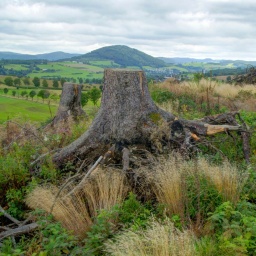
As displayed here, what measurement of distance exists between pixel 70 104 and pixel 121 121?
362 centimetres

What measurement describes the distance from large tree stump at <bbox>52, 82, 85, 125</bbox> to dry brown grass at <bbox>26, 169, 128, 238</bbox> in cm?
432

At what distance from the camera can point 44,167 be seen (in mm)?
5754

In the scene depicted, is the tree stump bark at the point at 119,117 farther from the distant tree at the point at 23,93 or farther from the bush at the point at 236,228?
the distant tree at the point at 23,93

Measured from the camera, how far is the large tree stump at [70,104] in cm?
937

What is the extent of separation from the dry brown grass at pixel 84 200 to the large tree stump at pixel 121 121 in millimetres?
1030

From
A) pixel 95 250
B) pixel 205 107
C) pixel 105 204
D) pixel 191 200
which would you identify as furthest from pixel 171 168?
pixel 205 107

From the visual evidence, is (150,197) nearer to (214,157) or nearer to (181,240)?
(214,157)

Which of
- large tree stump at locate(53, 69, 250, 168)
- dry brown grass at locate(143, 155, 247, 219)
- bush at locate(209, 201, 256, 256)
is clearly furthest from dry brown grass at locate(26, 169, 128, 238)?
bush at locate(209, 201, 256, 256)

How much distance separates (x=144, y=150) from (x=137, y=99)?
109 centimetres

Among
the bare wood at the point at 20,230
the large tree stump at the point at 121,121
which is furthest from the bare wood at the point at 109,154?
the bare wood at the point at 20,230

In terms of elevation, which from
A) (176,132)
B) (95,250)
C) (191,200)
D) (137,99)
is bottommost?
(95,250)

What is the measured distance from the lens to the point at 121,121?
20.6 feet

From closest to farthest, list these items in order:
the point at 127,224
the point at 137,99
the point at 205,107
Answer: the point at 127,224
the point at 137,99
the point at 205,107

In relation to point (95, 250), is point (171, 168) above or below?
above
